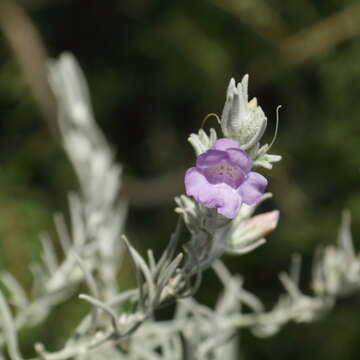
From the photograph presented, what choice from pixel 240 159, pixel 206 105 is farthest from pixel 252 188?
pixel 206 105

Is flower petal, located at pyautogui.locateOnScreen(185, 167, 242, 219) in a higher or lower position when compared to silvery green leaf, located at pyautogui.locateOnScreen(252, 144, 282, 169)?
→ lower

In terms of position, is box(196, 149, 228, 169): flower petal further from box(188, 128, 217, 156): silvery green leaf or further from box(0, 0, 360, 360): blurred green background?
box(0, 0, 360, 360): blurred green background

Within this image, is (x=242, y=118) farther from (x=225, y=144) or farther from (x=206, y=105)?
(x=206, y=105)

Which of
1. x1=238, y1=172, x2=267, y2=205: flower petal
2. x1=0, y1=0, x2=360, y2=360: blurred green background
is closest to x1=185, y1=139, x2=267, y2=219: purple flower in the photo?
x1=238, y1=172, x2=267, y2=205: flower petal

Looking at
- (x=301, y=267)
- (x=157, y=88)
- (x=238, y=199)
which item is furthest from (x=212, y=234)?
(x=157, y=88)

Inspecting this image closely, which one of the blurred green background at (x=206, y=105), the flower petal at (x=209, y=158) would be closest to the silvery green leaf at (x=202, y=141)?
the flower petal at (x=209, y=158)
